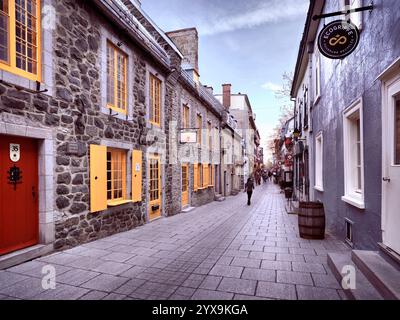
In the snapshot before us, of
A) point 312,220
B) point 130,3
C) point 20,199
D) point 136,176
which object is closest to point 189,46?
point 130,3

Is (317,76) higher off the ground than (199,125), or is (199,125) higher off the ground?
(317,76)

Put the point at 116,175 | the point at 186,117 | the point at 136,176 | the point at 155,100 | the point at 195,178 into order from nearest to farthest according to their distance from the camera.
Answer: the point at 116,175, the point at 136,176, the point at 155,100, the point at 186,117, the point at 195,178

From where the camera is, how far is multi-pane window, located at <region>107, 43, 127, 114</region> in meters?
7.16

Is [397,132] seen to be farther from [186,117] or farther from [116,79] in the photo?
[186,117]

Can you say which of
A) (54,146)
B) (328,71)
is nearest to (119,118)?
(54,146)

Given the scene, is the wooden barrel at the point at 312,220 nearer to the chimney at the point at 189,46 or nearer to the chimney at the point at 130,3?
the chimney at the point at 130,3

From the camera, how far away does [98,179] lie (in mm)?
6328

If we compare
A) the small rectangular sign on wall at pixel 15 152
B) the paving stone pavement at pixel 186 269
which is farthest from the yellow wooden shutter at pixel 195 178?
the small rectangular sign on wall at pixel 15 152

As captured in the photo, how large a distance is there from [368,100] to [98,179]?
599 centimetres

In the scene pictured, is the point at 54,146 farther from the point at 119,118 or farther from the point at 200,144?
the point at 200,144

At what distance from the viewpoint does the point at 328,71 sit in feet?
24.6

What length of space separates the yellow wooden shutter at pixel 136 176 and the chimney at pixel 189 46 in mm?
7986

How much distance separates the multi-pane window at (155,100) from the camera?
9531 mm

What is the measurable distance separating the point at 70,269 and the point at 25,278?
646mm
